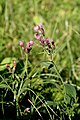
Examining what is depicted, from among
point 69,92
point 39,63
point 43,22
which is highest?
point 43,22

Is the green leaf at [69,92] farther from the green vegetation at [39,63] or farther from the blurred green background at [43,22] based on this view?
the blurred green background at [43,22]

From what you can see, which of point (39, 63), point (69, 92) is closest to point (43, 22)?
point (39, 63)

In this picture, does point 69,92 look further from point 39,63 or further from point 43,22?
point 43,22

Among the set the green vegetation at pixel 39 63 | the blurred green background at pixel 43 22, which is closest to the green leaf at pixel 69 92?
the green vegetation at pixel 39 63

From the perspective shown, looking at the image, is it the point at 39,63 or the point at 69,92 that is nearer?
the point at 69,92

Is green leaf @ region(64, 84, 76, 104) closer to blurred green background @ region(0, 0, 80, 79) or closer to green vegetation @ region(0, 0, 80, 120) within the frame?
green vegetation @ region(0, 0, 80, 120)

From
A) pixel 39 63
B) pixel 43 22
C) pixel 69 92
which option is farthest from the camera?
pixel 43 22

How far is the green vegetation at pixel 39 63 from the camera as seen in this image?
1881 mm

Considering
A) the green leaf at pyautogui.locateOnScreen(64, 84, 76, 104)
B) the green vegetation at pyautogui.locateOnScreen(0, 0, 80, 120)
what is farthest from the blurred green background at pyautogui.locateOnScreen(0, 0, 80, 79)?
the green leaf at pyautogui.locateOnScreen(64, 84, 76, 104)

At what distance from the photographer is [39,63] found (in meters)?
1.94

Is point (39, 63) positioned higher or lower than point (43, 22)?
lower

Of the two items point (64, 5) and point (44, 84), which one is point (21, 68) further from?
point (64, 5)

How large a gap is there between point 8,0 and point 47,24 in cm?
51

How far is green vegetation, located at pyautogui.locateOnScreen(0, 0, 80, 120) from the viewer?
188cm
